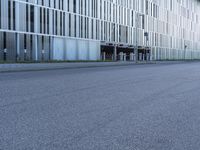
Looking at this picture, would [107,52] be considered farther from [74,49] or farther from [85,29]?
[74,49]

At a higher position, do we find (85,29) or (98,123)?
(85,29)

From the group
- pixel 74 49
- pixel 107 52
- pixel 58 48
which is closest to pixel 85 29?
pixel 74 49

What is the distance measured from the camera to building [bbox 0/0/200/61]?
36406 millimetres

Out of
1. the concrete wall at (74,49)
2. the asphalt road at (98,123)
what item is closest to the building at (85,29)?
the concrete wall at (74,49)

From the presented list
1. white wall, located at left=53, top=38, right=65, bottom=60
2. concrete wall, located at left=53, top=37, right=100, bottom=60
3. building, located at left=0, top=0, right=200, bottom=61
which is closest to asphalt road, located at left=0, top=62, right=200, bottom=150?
building, located at left=0, top=0, right=200, bottom=61

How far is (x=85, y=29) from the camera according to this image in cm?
4728

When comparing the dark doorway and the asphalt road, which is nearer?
the asphalt road

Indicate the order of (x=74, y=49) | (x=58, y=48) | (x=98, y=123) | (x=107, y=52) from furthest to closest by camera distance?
(x=107, y=52), (x=74, y=49), (x=58, y=48), (x=98, y=123)

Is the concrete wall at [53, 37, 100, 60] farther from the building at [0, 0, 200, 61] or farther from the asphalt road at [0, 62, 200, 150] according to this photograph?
the asphalt road at [0, 62, 200, 150]

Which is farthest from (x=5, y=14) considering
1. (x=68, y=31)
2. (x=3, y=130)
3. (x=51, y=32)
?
(x=3, y=130)

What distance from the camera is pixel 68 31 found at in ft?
143

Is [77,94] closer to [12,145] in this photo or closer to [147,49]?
[12,145]

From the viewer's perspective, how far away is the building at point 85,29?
3641cm

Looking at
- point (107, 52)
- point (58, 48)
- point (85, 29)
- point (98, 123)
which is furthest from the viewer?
point (107, 52)
